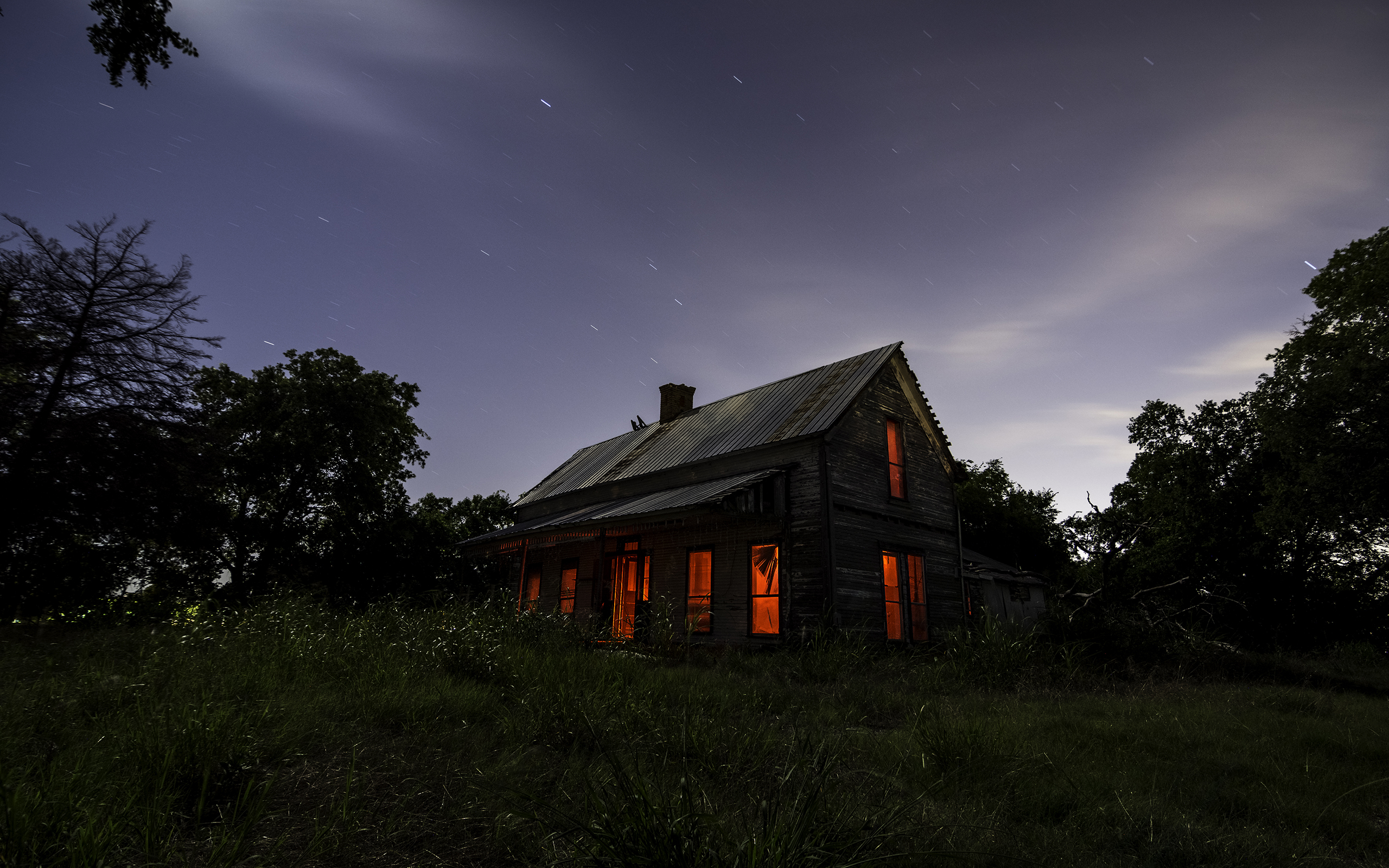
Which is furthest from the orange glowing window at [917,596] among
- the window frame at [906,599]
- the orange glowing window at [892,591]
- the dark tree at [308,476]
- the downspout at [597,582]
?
the dark tree at [308,476]

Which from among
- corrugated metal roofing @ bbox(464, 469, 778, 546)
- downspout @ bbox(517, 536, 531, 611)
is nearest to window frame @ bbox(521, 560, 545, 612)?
downspout @ bbox(517, 536, 531, 611)

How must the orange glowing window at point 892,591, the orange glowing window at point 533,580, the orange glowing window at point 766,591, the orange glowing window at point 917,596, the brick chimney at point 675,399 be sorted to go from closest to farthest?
the orange glowing window at point 766,591 → the orange glowing window at point 892,591 → the orange glowing window at point 917,596 → the orange glowing window at point 533,580 → the brick chimney at point 675,399

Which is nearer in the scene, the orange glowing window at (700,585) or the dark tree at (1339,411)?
the orange glowing window at (700,585)

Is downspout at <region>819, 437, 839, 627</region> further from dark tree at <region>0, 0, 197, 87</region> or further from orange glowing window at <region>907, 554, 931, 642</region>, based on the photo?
dark tree at <region>0, 0, 197, 87</region>

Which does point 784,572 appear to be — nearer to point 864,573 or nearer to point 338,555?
point 864,573

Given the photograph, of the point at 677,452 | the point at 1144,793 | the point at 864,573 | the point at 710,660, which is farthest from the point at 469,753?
the point at 677,452

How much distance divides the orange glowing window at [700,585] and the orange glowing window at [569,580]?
4457 millimetres

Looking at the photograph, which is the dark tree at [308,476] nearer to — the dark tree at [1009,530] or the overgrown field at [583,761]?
the overgrown field at [583,761]

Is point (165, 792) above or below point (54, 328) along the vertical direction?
below

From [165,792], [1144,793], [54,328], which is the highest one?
[54,328]

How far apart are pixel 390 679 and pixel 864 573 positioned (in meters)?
10.7

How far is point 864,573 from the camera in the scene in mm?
14227

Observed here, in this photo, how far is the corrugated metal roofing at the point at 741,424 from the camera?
15.4 m

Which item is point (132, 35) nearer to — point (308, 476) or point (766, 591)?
point (766, 591)
